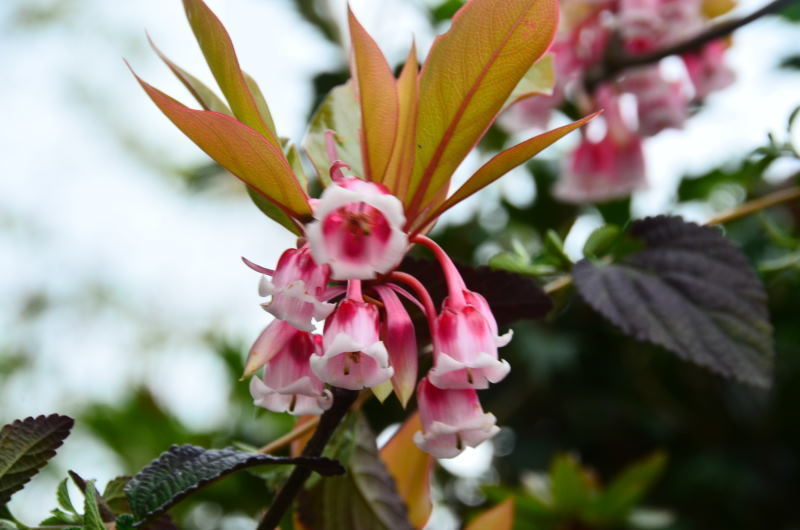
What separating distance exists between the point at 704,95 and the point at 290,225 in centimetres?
80

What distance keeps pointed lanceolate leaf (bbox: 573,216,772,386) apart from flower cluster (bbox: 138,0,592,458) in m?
0.16

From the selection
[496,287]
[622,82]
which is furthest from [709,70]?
[496,287]

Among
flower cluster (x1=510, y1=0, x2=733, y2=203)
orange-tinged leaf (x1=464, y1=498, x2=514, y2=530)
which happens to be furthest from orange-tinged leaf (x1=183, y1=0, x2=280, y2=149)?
flower cluster (x1=510, y1=0, x2=733, y2=203)

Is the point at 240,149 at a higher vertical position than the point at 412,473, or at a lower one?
higher

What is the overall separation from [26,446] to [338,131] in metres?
0.27

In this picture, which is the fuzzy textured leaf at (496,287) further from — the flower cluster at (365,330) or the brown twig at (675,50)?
the brown twig at (675,50)

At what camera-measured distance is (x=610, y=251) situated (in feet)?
2.05

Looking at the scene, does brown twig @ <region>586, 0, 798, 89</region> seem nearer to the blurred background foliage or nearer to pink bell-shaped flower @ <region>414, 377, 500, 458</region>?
the blurred background foliage

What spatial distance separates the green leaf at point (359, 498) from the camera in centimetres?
53

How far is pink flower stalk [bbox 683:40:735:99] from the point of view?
1.03m

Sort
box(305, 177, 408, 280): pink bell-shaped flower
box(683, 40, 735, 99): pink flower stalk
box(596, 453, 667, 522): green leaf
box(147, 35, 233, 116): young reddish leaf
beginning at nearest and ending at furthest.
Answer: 1. box(305, 177, 408, 280): pink bell-shaped flower
2. box(147, 35, 233, 116): young reddish leaf
3. box(596, 453, 667, 522): green leaf
4. box(683, 40, 735, 99): pink flower stalk

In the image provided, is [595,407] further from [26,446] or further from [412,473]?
[26,446]

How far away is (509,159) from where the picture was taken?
1.32 feet

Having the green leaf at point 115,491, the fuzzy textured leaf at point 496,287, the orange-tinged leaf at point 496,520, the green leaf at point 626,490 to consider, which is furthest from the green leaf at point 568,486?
the green leaf at point 115,491
